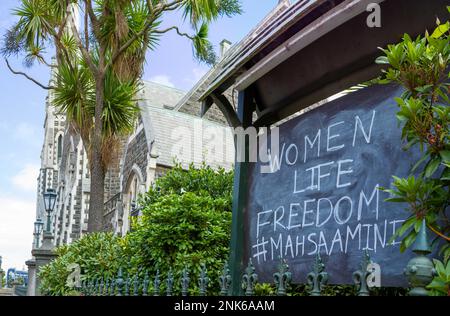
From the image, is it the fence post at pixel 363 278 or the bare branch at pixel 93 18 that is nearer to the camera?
the fence post at pixel 363 278

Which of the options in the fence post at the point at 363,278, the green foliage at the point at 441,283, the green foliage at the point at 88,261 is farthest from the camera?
the green foliage at the point at 88,261

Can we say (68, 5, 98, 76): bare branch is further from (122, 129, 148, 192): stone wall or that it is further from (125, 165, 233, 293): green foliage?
(122, 129, 148, 192): stone wall

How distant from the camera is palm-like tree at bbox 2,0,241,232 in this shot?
46.0ft

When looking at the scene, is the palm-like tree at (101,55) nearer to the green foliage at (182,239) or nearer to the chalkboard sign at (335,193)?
the green foliage at (182,239)

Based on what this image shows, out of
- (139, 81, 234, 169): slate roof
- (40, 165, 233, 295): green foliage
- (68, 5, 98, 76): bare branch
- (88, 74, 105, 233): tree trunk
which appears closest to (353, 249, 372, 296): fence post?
(40, 165, 233, 295): green foliage

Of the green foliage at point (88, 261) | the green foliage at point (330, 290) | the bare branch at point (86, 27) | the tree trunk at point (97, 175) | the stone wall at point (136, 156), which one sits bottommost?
the green foliage at point (330, 290)

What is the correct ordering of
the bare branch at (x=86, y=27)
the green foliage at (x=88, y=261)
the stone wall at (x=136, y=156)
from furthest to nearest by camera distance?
the stone wall at (x=136, y=156), the bare branch at (x=86, y=27), the green foliage at (x=88, y=261)

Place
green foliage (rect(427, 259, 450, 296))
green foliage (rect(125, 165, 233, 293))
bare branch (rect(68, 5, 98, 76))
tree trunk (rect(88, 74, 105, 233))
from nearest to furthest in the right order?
green foliage (rect(427, 259, 450, 296))
green foliage (rect(125, 165, 233, 293))
tree trunk (rect(88, 74, 105, 233))
bare branch (rect(68, 5, 98, 76))

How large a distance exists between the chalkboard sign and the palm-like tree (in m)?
9.16

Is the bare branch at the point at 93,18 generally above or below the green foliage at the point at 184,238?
above

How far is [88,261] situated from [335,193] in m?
7.39

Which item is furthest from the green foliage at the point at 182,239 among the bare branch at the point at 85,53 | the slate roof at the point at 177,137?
the slate roof at the point at 177,137

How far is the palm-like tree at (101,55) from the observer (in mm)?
14023

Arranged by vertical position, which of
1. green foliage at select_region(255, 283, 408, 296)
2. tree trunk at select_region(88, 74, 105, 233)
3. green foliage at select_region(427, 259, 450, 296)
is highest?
tree trunk at select_region(88, 74, 105, 233)
